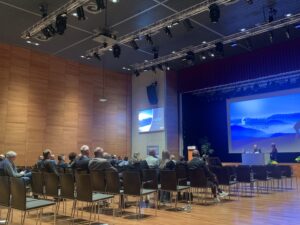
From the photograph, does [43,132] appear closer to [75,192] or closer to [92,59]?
[92,59]

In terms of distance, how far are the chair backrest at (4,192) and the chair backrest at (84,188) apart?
1084 millimetres

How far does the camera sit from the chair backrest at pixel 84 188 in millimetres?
4824

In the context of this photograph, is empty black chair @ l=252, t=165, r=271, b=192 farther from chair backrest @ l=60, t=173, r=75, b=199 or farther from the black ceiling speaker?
the black ceiling speaker

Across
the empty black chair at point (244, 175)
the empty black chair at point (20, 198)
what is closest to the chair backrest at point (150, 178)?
the empty black chair at point (20, 198)

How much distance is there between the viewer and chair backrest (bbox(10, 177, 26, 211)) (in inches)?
163

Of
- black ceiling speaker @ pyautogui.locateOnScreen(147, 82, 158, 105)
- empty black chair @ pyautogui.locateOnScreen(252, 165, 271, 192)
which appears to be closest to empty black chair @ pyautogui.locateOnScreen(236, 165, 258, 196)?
empty black chair @ pyautogui.locateOnScreen(252, 165, 271, 192)

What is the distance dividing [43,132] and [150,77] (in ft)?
20.2

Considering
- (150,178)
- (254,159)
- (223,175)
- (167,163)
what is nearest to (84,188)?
(150,178)

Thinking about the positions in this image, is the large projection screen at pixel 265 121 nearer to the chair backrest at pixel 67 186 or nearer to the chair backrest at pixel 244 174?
the chair backrest at pixel 244 174

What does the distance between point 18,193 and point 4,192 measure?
458mm

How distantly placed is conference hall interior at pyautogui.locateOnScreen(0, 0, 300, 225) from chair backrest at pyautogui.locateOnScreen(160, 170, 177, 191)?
0.04 m

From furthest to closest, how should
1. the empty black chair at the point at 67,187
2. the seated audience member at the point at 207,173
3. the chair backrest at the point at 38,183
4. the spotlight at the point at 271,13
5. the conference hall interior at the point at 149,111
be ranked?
the spotlight at the point at 271,13
the seated audience member at the point at 207,173
the conference hall interior at the point at 149,111
the chair backrest at the point at 38,183
the empty black chair at the point at 67,187

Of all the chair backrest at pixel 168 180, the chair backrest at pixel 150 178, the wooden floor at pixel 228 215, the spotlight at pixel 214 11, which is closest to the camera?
the wooden floor at pixel 228 215

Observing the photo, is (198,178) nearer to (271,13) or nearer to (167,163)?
(167,163)
